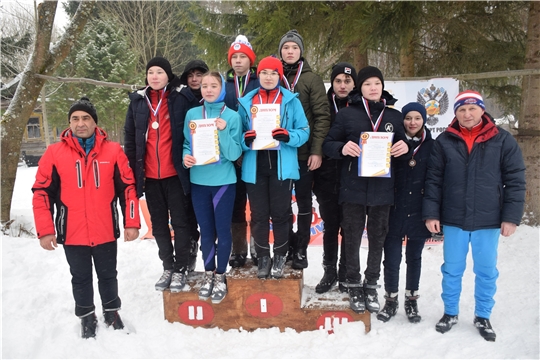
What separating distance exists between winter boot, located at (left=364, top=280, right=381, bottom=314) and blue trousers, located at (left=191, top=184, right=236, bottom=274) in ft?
4.74

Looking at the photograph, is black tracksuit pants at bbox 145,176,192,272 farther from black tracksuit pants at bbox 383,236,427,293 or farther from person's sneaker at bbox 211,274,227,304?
black tracksuit pants at bbox 383,236,427,293

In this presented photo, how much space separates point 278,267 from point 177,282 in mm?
1040

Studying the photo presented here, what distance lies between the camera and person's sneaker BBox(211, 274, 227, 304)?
3.58 metres

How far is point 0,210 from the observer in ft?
20.7

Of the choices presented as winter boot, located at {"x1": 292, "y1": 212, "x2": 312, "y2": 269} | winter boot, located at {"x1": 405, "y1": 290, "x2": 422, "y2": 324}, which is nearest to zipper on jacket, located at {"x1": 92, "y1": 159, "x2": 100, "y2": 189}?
winter boot, located at {"x1": 292, "y1": 212, "x2": 312, "y2": 269}

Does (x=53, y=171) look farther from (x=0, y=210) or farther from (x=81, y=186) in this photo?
(x=0, y=210)

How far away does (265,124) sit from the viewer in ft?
11.0

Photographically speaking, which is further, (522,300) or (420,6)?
(420,6)

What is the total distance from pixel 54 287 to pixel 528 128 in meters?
7.37

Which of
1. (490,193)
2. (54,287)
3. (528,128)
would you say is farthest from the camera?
(528,128)

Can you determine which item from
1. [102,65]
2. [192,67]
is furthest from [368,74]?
[102,65]

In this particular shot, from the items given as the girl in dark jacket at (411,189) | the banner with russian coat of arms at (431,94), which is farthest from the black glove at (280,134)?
the banner with russian coat of arms at (431,94)

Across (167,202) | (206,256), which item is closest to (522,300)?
(206,256)

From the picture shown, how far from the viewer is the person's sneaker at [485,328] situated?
10.9 feet
